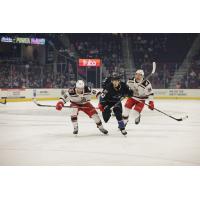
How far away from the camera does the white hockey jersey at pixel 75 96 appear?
14.9 ft

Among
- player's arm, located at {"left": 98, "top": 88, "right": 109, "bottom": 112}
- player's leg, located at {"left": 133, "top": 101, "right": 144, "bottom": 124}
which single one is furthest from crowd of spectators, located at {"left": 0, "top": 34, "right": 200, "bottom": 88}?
player's leg, located at {"left": 133, "top": 101, "right": 144, "bottom": 124}

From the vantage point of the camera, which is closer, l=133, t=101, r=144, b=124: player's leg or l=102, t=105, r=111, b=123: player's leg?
l=102, t=105, r=111, b=123: player's leg

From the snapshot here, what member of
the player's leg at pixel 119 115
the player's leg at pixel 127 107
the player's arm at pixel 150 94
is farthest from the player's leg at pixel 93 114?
the player's arm at pixel 150 94

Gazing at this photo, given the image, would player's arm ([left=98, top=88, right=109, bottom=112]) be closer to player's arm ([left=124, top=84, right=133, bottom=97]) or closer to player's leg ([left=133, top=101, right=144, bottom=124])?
player's arm ([left=124, top=84, right=133, bottom=97])

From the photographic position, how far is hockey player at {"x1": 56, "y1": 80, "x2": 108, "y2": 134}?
450 cm

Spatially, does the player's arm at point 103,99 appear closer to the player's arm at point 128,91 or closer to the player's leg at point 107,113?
the player's leg at point 107,113

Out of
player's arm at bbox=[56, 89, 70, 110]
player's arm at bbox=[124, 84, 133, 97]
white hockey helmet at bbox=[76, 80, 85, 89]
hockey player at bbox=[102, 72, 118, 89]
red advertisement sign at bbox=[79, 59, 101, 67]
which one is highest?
red advertisement sign at bbox=[79, 59, 101, 67]

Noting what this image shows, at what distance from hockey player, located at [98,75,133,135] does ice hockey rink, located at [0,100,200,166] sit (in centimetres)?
12

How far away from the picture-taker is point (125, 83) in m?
4.53

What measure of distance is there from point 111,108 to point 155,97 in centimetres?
71

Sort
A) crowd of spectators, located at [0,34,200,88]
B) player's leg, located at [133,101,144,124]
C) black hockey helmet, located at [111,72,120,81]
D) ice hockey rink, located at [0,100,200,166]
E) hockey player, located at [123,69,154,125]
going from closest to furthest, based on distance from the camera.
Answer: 1. ice hockey rink, located at [0,100,200,166]
2. crowd of spectators, located at [0,34,200,88]
3. black hockey helmet, located at [111,72,120,81]
4. hockey player, located at [123,69,154,125]
5. player's leg, located at [133,101,144,124]

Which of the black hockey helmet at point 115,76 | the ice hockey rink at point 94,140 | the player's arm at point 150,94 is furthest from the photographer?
the player's arm at point 150,94
